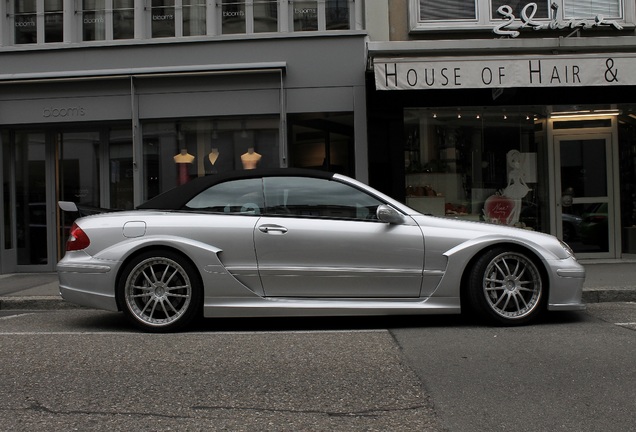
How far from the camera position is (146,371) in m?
4.63

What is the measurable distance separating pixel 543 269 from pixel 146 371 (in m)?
3.68

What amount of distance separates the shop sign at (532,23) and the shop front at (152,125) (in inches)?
101

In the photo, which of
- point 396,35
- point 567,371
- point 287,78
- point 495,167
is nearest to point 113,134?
point 287,78

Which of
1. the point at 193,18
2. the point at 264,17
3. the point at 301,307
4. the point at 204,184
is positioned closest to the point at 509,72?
the point at 264,17

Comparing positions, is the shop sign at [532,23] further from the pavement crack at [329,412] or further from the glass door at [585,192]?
the pavement crack at [329,412]

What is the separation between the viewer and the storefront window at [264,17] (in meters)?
11.5

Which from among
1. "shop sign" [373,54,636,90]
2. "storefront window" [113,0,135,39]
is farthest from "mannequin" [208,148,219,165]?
"shop sign" [373,54,636,90]

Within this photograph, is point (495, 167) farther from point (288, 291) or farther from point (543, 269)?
point (288, 291)

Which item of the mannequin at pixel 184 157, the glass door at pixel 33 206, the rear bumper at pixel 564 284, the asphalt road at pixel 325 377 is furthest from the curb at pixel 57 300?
the mannequin at pixel 184 157

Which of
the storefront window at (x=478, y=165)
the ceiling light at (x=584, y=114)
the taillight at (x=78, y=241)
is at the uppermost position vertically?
the ceiling light at (x=584, y=114)

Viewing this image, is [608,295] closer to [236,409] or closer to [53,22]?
[236,409]

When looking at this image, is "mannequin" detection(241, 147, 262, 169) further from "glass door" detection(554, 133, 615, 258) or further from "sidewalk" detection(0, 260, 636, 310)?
"glass door" detection(554, 133, 615, 258)

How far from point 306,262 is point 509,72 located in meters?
5.63

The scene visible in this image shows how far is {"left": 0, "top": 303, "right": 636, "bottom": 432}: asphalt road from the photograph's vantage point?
144 inches
